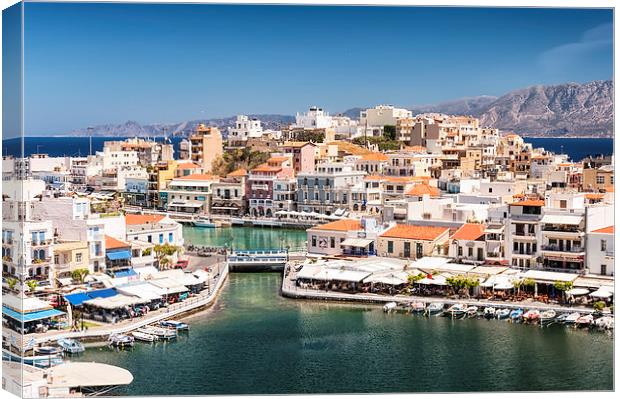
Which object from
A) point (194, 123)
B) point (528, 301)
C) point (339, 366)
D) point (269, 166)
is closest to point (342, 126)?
point (194, 123)

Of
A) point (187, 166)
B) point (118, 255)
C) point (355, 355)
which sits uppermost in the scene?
point (187, 166)

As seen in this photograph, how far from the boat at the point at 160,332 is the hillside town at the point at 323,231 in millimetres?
203

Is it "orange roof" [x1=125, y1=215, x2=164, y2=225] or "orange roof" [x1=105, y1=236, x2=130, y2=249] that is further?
"orange roof" [x1=125, y1=215, x2=164, y2=225]

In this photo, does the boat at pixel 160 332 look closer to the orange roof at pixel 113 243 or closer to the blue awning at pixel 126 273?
the blue awning at pixel 126 273

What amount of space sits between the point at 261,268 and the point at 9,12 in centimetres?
763

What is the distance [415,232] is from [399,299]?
2.45 m

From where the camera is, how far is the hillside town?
34.9 ft

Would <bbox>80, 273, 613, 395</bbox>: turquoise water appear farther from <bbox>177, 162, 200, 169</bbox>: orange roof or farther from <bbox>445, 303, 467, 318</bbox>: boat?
<bbox>177, 162, 200, 169</bbox>: orange roof

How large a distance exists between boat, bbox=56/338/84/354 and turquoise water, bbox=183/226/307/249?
8103 mm

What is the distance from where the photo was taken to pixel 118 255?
40.4 feet

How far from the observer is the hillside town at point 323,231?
10633 millimetres

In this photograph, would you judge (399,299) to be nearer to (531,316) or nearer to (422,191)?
(531,316)

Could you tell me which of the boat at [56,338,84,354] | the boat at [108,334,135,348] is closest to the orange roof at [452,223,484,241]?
the boat at [108,334,135,348]

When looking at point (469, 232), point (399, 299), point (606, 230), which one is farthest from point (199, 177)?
point (606, 230)
